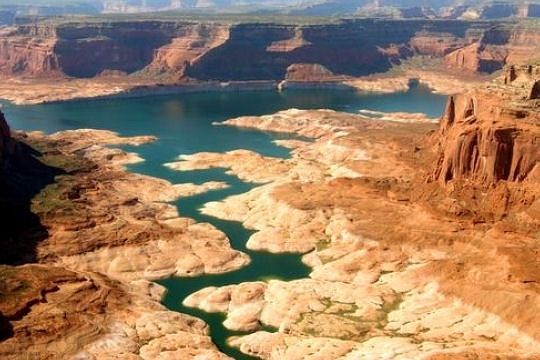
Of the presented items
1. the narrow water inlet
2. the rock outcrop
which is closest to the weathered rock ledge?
the narrow water inlet

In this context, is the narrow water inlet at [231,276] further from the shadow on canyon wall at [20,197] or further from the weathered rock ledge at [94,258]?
the shadow on canyon wall at [20,197]

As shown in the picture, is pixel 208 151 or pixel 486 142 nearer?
pixel 486 142

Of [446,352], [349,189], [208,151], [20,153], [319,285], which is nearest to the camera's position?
[446,352]

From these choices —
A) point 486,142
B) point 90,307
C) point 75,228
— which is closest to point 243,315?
point 90,307

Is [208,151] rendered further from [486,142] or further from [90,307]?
[90,307]

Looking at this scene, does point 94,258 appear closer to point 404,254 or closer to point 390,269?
point 390,269

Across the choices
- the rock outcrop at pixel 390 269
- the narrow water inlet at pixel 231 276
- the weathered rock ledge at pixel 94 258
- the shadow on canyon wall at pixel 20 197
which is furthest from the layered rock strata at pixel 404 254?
the shadow on canyon wall at pixel 20 197
